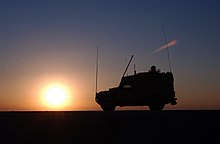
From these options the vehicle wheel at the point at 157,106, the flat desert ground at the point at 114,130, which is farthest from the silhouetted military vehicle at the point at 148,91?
the flat desert ground at the point at 114,130

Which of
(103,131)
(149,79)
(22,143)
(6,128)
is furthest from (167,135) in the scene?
(149,79)

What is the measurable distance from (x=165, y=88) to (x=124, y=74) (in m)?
3.24

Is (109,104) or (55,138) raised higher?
(109,104)

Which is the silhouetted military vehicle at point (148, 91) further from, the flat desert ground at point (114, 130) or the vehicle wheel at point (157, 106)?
the flat desert ground at point (114, 130)

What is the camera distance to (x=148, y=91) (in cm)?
2570

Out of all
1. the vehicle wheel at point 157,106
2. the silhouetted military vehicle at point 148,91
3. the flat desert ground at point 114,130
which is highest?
the silhouetted military vehicle at point 148,91

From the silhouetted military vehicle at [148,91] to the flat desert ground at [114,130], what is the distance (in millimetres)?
10053

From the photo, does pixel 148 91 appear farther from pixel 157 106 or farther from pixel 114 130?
pixel 114 130

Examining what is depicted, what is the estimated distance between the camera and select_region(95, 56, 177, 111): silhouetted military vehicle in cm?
2570

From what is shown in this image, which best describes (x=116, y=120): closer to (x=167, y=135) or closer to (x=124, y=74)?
(x=167, y=135)

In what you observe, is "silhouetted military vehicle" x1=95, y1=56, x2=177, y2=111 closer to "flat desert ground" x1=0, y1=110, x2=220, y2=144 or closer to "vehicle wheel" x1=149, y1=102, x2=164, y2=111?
"vehicle wheel" x1=149, y1=102, x2=164, y2=111

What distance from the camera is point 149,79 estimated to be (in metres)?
25.8

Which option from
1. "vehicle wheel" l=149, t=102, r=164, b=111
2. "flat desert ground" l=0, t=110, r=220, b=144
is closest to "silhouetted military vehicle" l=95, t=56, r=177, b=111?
"vehicle wheel" l=149, t=102, r=164, b=111

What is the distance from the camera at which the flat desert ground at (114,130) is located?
38.2 feet
